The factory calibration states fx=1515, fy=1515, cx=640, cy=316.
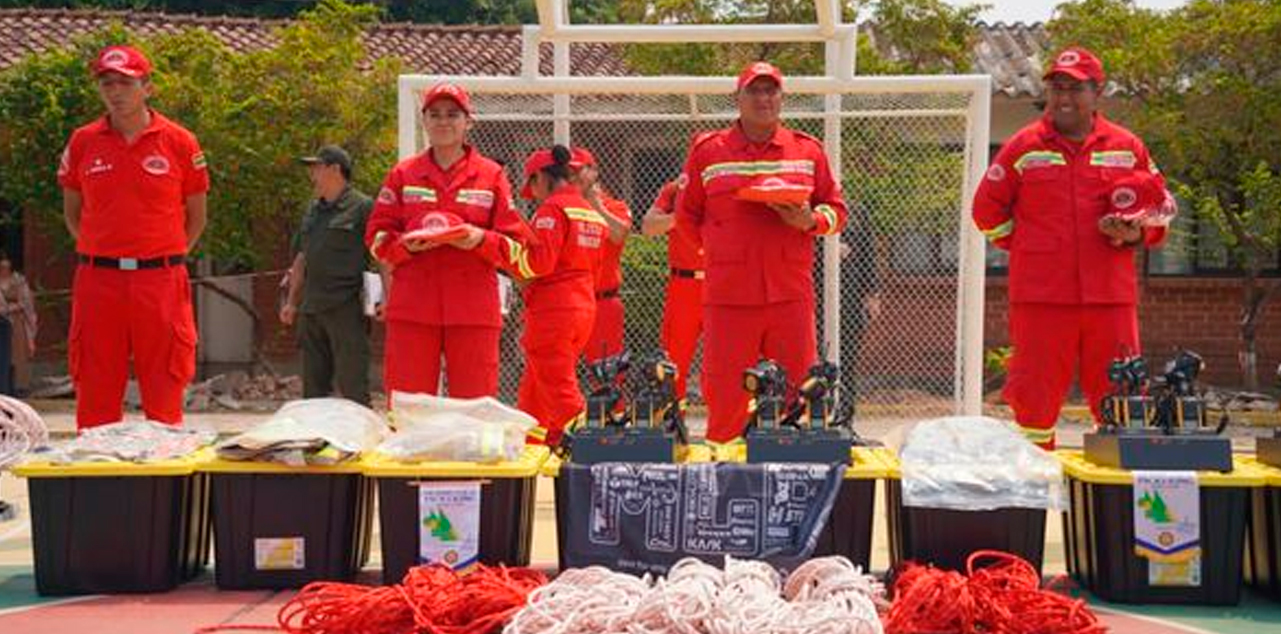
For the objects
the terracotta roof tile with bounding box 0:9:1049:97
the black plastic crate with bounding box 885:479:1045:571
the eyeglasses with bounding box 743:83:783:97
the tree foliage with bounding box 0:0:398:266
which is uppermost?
the terracotta roof tile with bounding box 0:9:1049:97

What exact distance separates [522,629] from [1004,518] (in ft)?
6.25

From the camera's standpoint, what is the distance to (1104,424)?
5875 mm

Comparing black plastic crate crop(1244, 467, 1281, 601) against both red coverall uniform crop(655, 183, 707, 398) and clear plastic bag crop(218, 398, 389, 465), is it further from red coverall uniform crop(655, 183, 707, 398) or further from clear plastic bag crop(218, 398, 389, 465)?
red coverall uniform crop(655, 183, 707, 398)

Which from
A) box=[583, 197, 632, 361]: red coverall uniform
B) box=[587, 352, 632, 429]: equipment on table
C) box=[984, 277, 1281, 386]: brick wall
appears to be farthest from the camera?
box=[984, 277, 1281, 386]: brick wall

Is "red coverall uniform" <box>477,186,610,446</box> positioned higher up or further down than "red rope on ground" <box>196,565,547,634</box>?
higher up

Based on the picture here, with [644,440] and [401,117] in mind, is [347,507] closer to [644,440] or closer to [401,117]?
[644,440]

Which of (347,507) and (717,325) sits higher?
(717,325)

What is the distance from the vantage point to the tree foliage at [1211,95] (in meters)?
12.3

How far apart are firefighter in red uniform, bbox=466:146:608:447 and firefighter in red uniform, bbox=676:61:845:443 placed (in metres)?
1.10

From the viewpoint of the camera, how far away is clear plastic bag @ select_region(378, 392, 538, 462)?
18.4 ft

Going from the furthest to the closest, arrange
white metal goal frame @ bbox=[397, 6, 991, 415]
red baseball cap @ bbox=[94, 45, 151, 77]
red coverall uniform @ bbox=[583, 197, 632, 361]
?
red coverall uniform @ bbox=[583, 197, 632, 361] → white metal goal frame @ bbox=[397, 6, 991, 415] → red baseball cap @ bbox=[94, 45, 151, 77]

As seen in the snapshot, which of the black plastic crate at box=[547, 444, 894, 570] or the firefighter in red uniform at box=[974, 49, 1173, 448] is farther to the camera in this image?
the firefighter in red uniform at box=[974, 49, 1173, 448]

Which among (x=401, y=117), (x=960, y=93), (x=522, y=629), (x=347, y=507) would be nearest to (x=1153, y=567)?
(x=522, y=629)

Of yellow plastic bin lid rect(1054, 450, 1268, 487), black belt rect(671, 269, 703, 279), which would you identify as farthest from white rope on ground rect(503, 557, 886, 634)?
black belt rect(671, 269, 703, 279)
